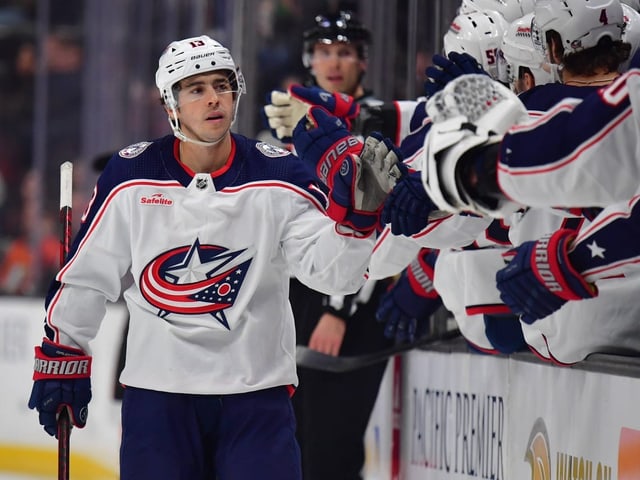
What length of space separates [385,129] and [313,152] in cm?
92

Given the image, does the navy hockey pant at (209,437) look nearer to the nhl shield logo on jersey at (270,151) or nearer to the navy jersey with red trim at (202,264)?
the navy jersey with red trim at (202,264)

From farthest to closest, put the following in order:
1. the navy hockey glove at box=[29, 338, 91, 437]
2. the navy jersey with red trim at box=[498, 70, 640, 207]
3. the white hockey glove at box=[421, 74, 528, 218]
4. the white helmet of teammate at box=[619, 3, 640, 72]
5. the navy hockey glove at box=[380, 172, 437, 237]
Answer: the navy hockey glove at box=[29, 338, 91, 437], the white helmet of teammate at box=[619, 3, 640, 72], the navy hockey glove at box=[380, 172, 437, 237], the white hockey glove at box=[421, 74, 528, 218], the navy jersey with red trim at box=[498, 70, 640, 207]

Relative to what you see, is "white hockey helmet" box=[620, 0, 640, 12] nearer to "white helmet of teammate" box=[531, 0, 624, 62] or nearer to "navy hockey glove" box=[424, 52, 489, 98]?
"white helmet of teammate" box=[531, 0, 624, 62]

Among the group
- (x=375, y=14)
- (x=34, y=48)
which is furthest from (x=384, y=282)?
(x=34, y=48)

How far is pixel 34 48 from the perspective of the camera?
28.3ft

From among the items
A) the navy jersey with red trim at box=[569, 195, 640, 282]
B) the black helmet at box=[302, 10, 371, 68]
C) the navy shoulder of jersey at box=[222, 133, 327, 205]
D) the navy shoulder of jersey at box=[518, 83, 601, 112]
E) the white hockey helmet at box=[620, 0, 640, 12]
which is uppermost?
the black helmet at box=[302, 10, 371, 68]

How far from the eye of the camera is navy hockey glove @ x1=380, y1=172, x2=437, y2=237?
2.27 meters

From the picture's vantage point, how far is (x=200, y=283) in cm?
265

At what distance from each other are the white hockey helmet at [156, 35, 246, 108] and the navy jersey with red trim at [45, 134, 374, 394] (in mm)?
146

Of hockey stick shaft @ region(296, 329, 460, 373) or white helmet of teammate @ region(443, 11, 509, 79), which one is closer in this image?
white helmet of teammate @ region(443, 11, 509, 79)

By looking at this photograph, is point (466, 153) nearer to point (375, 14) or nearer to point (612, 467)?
point (612, 467)

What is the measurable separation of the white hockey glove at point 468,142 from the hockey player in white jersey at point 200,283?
1.90ft

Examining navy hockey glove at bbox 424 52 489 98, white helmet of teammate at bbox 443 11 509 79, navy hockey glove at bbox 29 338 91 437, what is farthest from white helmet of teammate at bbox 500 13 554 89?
navy hockey glove at bbox 29 338 91 437

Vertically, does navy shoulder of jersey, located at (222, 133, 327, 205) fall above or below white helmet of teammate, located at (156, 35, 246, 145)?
below
